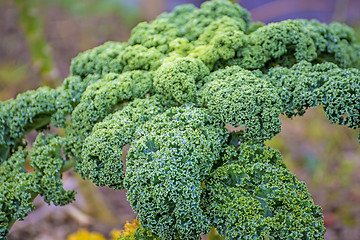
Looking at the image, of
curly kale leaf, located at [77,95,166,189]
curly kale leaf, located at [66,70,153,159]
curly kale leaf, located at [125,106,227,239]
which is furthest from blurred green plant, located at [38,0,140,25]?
curly kale leaf, located at [125,106,227,239]

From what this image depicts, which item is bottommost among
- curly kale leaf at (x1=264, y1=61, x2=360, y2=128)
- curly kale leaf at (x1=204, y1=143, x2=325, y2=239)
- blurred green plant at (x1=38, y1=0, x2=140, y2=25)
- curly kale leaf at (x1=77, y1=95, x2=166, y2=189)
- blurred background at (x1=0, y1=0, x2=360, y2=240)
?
curly kale leaf at (x1=204, y1=143, x2=325, y2=239)

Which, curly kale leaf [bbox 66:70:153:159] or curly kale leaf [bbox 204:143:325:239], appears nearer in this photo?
curly kale leaf [bbox 204:143:325:239]

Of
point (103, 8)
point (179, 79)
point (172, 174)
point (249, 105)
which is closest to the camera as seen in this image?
point (172, 174)

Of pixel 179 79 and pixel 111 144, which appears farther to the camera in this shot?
pixel 179 79

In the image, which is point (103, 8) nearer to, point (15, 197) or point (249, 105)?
point (15, 197)

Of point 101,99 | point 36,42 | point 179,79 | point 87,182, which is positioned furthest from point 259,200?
point 36,42

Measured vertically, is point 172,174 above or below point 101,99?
below

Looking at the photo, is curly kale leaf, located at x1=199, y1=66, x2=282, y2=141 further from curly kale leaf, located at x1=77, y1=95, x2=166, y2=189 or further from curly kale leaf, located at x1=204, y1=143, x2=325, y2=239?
curly kale leaf, located at x1=77, y1=95, x2=166, y2=189

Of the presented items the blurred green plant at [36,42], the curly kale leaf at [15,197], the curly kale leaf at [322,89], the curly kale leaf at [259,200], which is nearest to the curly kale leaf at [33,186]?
the curly kale leaf at [15,197]

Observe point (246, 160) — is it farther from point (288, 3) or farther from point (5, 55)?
point (288, 3)
